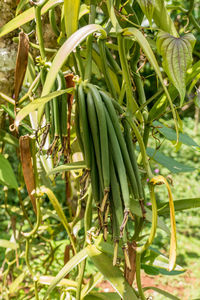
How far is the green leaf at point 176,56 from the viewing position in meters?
0.37

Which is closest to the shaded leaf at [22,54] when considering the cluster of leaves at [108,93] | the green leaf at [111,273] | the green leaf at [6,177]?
the cluster of leaves at [108,93]

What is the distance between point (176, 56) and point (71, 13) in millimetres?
151

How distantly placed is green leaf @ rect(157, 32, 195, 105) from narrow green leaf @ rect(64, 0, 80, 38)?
11 centimetres

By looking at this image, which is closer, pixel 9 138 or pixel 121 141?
pixel 121 141

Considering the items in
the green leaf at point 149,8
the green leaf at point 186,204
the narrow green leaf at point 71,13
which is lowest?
the green leaf at point 186,204

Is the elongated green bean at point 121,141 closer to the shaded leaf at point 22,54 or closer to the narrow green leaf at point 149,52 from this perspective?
the narrow green leaf at point 149,52

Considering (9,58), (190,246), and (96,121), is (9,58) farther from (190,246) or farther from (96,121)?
(190,246)

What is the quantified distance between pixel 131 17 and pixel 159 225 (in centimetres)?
34

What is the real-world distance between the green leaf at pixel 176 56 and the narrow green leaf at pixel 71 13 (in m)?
0.11

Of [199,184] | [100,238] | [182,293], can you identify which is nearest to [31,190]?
[100,238]

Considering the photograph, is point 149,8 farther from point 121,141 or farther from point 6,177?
point 6,177

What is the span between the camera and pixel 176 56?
38 centimetres

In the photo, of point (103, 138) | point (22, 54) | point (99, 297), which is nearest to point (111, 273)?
point (99, 297)

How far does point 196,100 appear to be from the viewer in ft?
1.86
